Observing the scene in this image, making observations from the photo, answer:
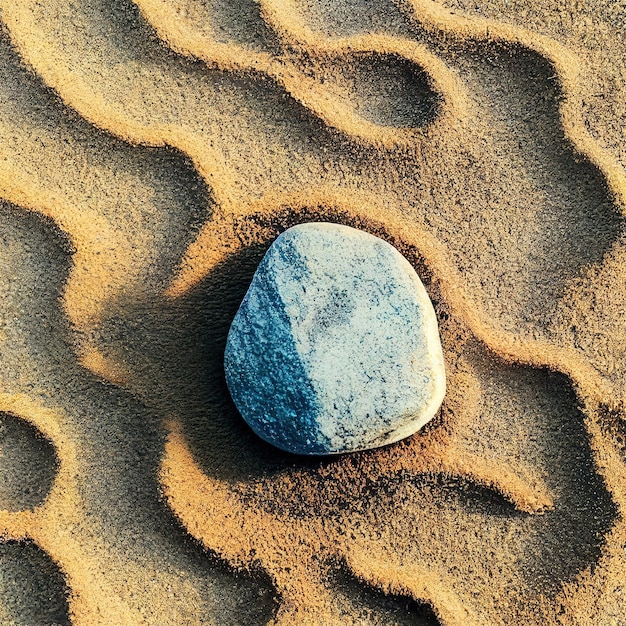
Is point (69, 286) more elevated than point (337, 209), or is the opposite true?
point (337, 209)

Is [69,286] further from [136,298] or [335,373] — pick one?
[335,373]

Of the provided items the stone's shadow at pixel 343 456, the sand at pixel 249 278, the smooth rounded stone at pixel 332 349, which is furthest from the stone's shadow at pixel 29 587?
the smooth rounded stone at pixel 332 349

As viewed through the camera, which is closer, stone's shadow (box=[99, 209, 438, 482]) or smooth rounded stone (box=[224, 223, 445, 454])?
smooth rounded stone (box=[224, 223, 445, 454])

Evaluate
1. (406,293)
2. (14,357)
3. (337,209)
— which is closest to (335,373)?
(406,293)

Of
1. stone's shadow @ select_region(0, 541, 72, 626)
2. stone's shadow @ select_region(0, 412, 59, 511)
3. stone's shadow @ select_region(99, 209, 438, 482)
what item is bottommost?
stone's shadow @ select_region(0, 541, 72, 626)

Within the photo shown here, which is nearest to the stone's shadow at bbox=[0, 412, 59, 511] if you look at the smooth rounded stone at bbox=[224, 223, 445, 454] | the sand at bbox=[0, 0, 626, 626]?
the sand at bbox=[0, 0, 626, 626]

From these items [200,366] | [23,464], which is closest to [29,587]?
[23,464]

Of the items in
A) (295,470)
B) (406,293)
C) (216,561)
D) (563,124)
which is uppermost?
(563,124)

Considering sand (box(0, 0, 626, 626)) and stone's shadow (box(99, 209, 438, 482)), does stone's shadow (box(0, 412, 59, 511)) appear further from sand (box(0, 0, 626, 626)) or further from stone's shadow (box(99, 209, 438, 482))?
stone's shadow (box(99, 209, 438, 482))
